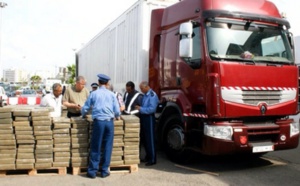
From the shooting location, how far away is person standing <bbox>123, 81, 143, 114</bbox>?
730 centimetres

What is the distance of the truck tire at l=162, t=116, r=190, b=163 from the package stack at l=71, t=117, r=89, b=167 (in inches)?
68.2

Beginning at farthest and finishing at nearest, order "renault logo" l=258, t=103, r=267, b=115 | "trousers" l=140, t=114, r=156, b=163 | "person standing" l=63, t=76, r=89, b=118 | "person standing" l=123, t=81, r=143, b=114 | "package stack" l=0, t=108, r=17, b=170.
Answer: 1. "person standing" l=123, t=81, r=143, b=114
2. "person standing" l=63, t=76, r=89, b=118
3. "trousers" l=140, t=114, r=156, b=163
4. "renault logo" l=258, t=103, r=267, b=115
5. "package stack" l=0, t=108, r=17, b=170

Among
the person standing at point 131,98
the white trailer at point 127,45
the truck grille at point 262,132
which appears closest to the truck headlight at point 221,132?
the truck grille at point 262,132

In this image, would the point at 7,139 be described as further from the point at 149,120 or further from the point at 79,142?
the point at 149,120

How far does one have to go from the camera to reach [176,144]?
6484 mm

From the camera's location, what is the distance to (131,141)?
20.1 feet

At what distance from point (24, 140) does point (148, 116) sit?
2421 millimetres

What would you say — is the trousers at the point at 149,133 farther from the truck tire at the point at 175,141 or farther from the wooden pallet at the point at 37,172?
the wooden pallet at the point at 37,172

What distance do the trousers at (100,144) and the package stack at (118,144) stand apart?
0.66ft

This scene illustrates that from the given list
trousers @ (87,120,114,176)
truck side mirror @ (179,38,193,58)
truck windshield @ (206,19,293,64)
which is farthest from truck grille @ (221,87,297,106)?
trousers @ (87,120,114,176)

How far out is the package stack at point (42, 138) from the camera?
5.72 meters

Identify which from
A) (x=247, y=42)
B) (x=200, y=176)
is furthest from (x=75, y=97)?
(x=247, y=42)

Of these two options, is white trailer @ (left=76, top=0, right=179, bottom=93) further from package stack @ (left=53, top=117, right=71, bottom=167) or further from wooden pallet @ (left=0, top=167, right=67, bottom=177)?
wooden pallet @ (left=0, top=167, right=67, bottom=177)

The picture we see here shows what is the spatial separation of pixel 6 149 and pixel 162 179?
276 cm
